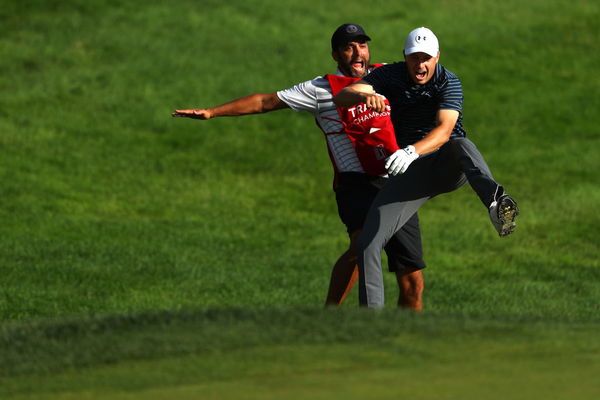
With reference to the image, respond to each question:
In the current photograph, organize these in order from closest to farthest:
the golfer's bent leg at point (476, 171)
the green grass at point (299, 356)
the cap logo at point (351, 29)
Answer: the green grass at point (299, 356) < the golfer's bent leg at point (476, 171) < the cap logo at point (351, 29)

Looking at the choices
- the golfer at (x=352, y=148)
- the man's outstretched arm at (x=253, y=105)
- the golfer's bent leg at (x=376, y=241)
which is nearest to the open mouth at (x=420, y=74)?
the golfer at (x=352, y=148)

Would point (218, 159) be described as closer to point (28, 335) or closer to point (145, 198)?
point (145, 198)

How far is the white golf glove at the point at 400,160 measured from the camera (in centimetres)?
765

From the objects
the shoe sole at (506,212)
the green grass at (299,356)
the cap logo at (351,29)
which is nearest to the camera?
the green grass at (299,356)

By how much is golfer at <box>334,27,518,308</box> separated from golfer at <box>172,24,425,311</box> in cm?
41

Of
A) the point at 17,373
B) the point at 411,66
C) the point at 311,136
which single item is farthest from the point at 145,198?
the point at 17,373

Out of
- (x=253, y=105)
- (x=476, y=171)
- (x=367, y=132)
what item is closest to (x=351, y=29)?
(x=367, y=132)

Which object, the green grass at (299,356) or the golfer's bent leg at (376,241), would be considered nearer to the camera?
the green grass at (299,356)

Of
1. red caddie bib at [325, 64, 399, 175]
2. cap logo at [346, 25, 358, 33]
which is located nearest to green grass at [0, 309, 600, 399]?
red caddie bib at [325, 64, 399, 175]

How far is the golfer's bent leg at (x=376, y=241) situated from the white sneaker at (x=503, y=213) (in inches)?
27.9

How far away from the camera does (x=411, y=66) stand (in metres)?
7.96

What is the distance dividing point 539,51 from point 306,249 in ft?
46.1

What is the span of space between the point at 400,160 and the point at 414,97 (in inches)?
25.5

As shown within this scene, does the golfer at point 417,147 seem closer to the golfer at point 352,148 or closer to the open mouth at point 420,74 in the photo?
the open mouth at point 420,74
